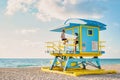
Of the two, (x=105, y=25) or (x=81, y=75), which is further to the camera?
(x=105, y=25)

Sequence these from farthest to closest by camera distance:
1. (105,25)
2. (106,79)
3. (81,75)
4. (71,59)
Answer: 1. (105,25)
2. (71,59)
3. (81,75)
4. (106,79)

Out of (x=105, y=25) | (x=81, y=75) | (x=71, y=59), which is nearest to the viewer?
(x=81, y=75)

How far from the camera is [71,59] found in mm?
20375

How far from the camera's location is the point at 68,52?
66.9ft

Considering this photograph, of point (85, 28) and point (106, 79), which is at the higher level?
point (85, 28)

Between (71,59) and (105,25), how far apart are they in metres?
3.96

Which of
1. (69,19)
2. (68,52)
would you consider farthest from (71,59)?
(69,19)

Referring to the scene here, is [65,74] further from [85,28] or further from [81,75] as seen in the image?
[85,28]

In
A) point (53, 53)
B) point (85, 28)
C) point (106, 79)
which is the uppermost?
point (85, 28)

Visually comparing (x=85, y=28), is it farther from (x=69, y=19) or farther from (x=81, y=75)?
(x=81, y=75)

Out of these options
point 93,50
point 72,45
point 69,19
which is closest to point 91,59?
point 93,50

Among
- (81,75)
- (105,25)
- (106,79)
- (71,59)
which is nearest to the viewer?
(106,79)

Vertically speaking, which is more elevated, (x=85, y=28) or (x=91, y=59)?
(x=85, y=28)

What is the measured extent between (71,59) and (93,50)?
188cm
